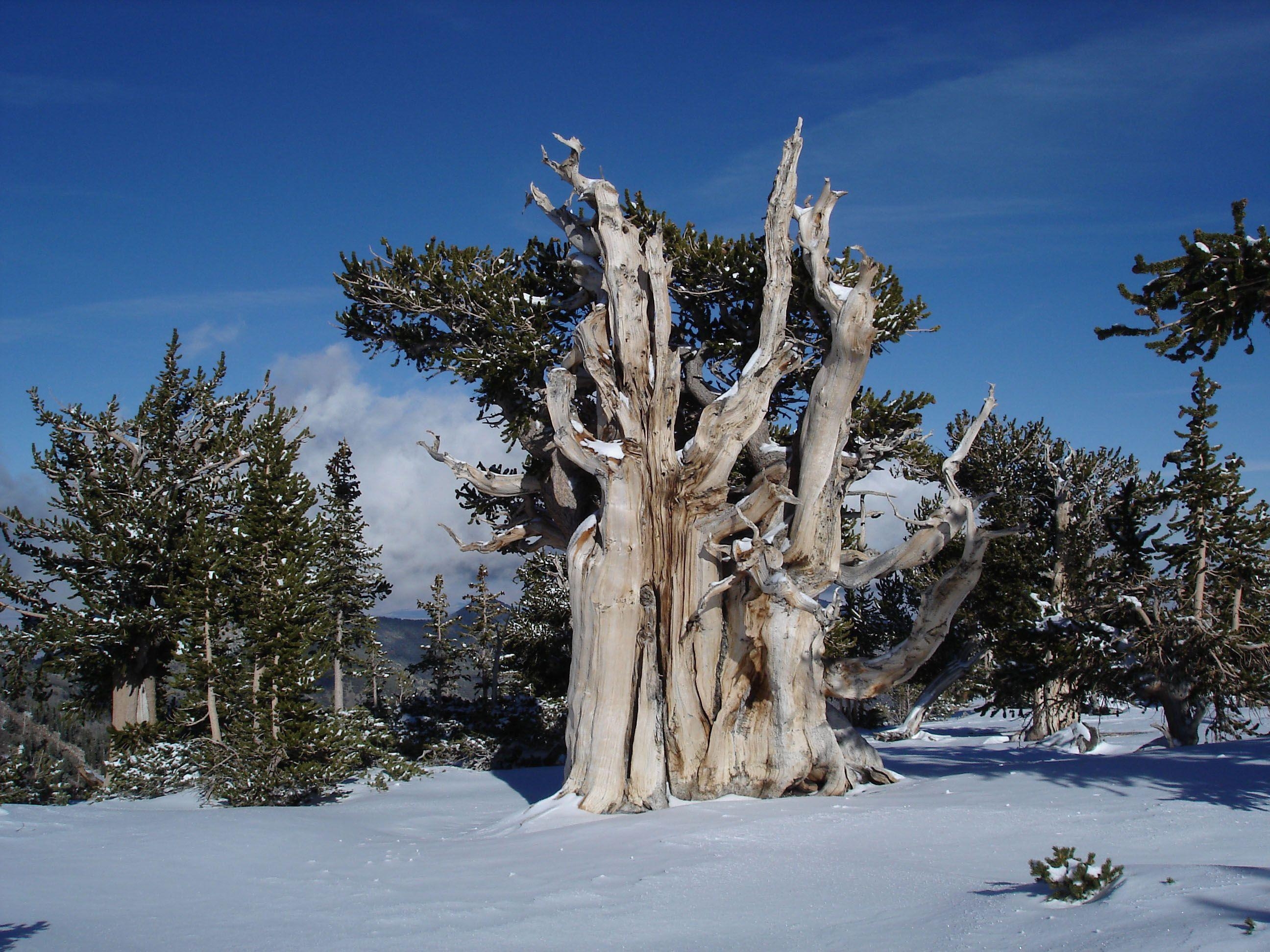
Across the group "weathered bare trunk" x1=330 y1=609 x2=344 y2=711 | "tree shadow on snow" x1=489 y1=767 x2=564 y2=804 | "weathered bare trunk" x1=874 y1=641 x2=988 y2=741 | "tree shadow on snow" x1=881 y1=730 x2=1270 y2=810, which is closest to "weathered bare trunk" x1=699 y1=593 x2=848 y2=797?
"tree shadow on snow" x1=881 y1=730 x2=1270 y2=810

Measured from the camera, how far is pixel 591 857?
22.3ft

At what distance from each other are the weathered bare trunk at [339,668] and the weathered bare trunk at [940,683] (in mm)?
13407

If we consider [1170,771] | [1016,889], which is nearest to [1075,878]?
[1016,889]

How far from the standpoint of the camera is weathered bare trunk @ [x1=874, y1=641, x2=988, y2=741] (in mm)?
20953

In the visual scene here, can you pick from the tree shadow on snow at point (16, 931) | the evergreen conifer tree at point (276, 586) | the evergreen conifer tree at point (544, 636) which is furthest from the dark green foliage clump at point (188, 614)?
the tree shadow on snow at point (16, 931)

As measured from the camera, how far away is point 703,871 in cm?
601

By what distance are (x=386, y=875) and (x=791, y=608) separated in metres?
5.23

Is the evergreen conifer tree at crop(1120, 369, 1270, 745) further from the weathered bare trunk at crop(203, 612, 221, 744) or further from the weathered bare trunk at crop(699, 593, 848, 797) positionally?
the weathered bare trunk at crop(203, 612, 221, 744)

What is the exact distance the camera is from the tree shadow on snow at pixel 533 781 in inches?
482

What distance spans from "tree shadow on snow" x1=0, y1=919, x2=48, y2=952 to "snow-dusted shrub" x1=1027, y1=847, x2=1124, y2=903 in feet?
16.6

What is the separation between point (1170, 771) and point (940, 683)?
13.8 meters

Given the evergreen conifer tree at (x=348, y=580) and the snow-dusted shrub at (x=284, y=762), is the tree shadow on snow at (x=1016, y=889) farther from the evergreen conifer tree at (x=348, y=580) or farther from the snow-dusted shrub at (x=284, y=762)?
the evergreen conifer tree at (x=348, y=580)

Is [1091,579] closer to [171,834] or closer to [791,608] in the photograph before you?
[791,608]

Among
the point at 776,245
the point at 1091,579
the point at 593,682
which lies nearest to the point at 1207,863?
the point at 593,682
